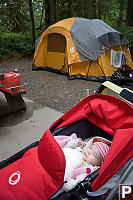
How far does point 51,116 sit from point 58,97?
3.99 feet

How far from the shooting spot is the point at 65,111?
4.18 metres

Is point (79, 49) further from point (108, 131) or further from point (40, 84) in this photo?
point (108, 131)

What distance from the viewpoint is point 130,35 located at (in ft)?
26.3

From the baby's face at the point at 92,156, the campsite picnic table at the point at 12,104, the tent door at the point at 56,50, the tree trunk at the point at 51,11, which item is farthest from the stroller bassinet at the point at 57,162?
the tree trunk at the point at 51,11

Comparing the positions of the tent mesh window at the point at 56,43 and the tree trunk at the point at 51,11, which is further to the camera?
the tree trunk at the point at 51,11

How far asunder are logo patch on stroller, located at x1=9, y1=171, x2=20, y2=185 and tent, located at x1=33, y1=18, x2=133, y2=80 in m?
4.89

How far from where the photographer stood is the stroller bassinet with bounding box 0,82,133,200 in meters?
1.48

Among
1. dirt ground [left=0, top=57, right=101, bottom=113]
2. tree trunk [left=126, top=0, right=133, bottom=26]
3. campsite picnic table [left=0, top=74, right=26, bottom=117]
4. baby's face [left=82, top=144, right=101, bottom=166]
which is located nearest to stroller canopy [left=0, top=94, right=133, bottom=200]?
baby's face [left=82, top=144, right=101, bottom=166]

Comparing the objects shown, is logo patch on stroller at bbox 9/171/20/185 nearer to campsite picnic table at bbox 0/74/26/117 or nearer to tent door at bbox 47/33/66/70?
campsite picnic table at bbox 0/74/26/117

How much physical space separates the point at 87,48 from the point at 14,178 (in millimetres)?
5158

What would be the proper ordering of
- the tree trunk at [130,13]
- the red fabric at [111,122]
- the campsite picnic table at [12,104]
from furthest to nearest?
the tree trunk at [130,13]
the campsite picnic table at [12,104]
the red fabric at [111,122]

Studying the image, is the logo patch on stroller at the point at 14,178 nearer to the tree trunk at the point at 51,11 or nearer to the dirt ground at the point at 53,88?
the dirt ground at the point at 53,88

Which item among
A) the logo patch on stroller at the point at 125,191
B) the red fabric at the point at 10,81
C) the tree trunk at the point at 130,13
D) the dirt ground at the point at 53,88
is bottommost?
the dirt ground at the point at 53,88

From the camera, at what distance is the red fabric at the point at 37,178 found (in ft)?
5.01
